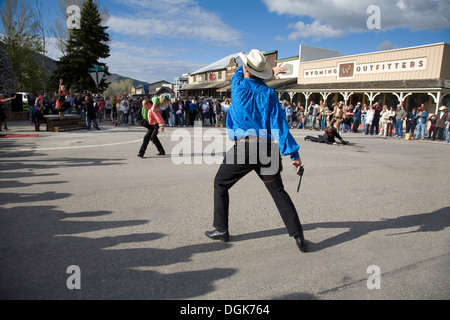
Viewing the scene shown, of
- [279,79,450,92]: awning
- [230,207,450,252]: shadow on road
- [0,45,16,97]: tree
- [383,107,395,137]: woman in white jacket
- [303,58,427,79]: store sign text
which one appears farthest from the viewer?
[303,58,427,79]: store sign text

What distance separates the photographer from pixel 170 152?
9.47m

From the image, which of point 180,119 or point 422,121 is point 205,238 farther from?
point 422,121

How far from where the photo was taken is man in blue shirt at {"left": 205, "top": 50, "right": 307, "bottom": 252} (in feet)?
10.5

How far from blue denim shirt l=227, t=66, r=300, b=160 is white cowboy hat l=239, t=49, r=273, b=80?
88 millimetres

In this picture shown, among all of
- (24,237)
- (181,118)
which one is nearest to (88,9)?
(181,118)

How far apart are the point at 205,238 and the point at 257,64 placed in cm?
208

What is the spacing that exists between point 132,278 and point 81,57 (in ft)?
118

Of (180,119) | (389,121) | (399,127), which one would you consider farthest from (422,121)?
(180,119)

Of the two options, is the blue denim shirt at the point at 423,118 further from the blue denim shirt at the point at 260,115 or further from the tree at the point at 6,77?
the tree at the point at 6,77

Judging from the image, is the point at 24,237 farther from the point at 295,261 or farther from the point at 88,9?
the point at 88,9

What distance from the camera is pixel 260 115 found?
325 centimetres

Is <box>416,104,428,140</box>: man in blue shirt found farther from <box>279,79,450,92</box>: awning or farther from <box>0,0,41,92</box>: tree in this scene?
<box>0,0,41,92</box>: tree

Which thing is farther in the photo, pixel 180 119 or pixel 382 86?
pixel 382 86

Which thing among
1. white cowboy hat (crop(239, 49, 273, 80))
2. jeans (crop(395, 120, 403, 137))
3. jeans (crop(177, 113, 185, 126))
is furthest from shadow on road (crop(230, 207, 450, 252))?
jeans (crop(177, 113, 185, 126))
